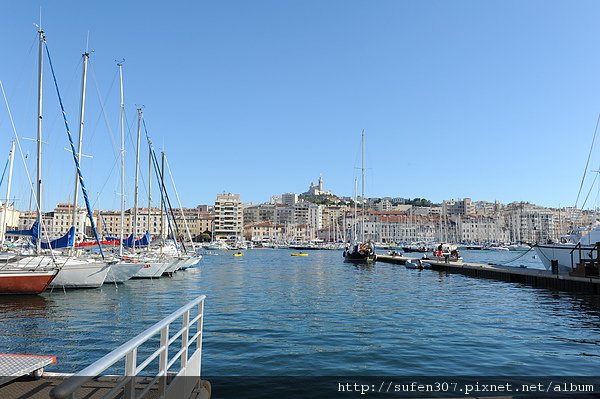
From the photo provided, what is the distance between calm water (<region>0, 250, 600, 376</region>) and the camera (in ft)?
36.1

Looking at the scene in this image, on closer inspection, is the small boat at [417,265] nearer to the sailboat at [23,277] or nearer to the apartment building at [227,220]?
the sailboat at [23,277]

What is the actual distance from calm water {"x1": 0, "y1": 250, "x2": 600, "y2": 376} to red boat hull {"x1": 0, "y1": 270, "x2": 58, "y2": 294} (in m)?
0.67

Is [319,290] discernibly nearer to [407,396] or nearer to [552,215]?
[407,396]

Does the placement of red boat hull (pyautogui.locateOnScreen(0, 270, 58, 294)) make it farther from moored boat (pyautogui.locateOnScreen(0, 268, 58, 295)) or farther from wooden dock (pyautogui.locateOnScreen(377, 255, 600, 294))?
wooden dock (pyautogui.locateOnScreen(377, 255, 600, 294))

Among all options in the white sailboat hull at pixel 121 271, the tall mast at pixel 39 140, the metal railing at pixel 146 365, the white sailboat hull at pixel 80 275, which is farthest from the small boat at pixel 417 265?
the metal railing at pixel 146 365

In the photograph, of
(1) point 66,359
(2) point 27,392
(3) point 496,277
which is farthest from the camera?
(3) point 496,277

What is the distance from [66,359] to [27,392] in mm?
6461

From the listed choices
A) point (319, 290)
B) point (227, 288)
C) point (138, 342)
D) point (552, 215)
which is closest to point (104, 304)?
point (227, 288)

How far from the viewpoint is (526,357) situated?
11.7 metres

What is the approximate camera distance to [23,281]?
21.8 metres

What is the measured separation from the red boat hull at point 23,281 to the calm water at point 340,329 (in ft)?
2.19

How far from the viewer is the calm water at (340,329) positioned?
11000mm

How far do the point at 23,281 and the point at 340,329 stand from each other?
15.4m

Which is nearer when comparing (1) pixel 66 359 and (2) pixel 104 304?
(1) pixel 66 359
